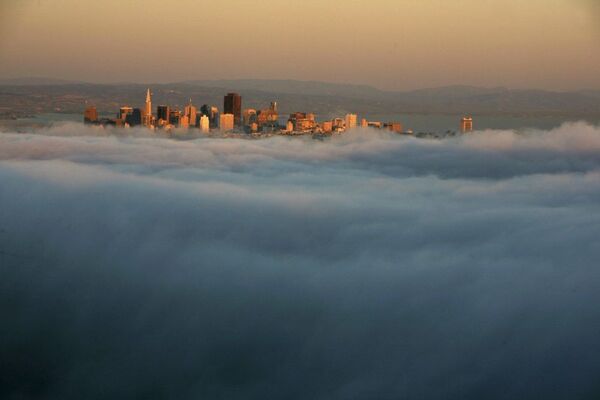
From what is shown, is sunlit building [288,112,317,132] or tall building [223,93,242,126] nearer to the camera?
sunlit building [288,112,317,132]

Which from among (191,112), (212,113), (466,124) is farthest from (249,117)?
(466,124)

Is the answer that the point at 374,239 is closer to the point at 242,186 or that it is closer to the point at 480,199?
the point at 480,199

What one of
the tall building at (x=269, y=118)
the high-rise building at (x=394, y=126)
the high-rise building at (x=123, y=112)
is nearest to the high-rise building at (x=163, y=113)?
the high-rise building at (x=123, y=112)

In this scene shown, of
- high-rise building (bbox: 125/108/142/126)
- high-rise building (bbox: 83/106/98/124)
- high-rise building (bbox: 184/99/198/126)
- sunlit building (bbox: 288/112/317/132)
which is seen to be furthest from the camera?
high-rise building (bbox: 184/99/198/126)

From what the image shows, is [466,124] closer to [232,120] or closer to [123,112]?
[232,120]

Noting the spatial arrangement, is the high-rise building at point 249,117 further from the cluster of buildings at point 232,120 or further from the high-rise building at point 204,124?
the high-rise building at point 204,124

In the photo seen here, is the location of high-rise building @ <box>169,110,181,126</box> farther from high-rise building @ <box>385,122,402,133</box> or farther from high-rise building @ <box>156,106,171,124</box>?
high-rise building @ <box>385,122,402,133</box>

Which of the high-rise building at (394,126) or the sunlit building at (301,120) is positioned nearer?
the high-rise building at (394,126)

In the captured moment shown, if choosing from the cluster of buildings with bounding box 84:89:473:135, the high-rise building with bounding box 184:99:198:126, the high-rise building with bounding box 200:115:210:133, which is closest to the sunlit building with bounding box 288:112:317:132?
the cluster of buildings with bounding box 84:89:473:135
